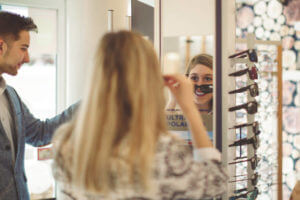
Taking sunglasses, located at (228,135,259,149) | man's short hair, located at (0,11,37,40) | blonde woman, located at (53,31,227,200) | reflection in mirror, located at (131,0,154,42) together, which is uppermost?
reflection in mirror, located at (131,0,154,42)

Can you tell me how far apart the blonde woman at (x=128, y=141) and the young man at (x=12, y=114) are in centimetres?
90

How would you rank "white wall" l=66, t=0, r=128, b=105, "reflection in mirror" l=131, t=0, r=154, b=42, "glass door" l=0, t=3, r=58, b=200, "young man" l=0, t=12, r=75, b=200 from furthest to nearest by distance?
1. "glass door" l=0, t=3, r=58, b=200
2. "white wall" l=66, t=0, r=128, b=105
3. "reflection in mirror" l=131, t=0, r=154, b=42
4. "young man" l=0, t=12, r=75, b=200

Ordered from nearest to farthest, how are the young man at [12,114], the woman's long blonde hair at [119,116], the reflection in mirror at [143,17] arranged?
the woman's long blonde hair at [119,116]
the young man at [12,114]
the reflection in mirror at [143,17]

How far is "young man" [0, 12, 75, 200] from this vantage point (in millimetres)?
1815

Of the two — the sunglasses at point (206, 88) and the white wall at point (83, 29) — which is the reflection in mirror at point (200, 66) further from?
the white wall at point (83, 29)

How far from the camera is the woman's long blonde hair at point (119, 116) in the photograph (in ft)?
3.15

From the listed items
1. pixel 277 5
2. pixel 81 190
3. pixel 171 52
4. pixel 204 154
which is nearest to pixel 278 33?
pixel 277 5

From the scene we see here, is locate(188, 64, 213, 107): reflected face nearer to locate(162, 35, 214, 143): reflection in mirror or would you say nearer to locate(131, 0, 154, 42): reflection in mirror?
locate(162, 35, 214, 143): reflection in mirror

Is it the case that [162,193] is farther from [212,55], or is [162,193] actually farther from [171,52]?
[171,52]

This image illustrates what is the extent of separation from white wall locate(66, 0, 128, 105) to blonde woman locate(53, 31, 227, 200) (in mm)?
1740

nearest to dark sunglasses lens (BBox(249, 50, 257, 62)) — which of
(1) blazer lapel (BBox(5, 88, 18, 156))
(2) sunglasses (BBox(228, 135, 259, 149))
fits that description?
(2) sunglasses (BBox(228, 135, 259, 149))

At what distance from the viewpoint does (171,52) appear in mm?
2166

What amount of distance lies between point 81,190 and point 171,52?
129 cm

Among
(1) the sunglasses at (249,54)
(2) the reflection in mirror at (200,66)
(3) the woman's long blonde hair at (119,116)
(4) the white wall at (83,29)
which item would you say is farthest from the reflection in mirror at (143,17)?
(3) the woman's long blonde hair at (119,116)
